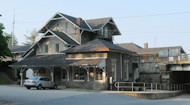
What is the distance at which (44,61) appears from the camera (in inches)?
1243

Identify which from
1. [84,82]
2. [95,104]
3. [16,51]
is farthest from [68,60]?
[16,51]

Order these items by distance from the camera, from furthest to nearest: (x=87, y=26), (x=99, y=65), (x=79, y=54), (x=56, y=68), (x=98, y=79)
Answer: (x=87, y=26) → (x=56, y=68) → (x=79, y=54) → (x=98, y=79) → (x=99, y=65)

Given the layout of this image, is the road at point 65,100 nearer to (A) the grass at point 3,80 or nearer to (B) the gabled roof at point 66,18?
(B) the gabled roof at point 66,18

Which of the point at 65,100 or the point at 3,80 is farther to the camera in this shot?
the point at 3,80

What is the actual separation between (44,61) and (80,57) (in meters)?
5.81

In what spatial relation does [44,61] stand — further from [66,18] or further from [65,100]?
[65,100]

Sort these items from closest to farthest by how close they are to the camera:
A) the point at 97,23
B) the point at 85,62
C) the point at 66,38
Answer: the point at 85,62
the point at 66,38
the point at 97,23

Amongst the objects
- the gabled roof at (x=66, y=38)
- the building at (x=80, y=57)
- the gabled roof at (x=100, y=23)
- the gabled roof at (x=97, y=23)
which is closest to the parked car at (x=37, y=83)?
the building at (x=80, y=57)

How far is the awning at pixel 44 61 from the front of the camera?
1162 inches

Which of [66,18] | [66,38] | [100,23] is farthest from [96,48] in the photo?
[100,23]

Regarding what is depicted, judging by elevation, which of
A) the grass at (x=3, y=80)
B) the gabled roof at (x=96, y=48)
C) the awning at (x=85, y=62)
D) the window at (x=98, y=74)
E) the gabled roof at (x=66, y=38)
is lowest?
the grass at (x=3, y=80)

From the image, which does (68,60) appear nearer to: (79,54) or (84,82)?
(79,54)

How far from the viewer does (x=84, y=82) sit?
2761 centimetres

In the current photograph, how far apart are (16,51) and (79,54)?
2315cm
